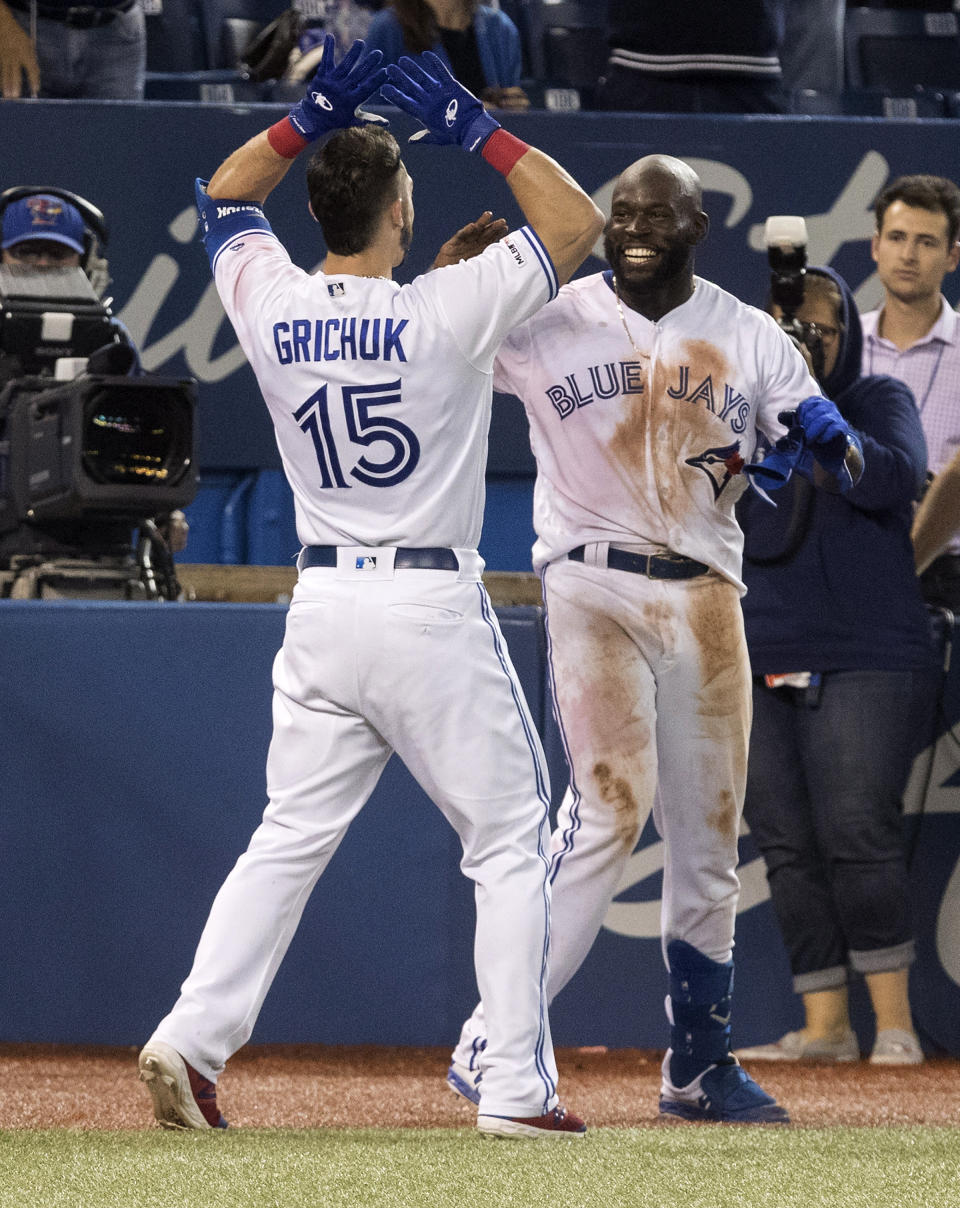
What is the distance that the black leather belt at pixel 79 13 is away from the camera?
20.7ft

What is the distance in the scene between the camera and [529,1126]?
9.06 feet

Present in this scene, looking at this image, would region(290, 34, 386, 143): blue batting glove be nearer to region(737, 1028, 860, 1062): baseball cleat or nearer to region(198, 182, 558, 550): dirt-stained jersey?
region(198, 182, 558, 550): dirt-stained jersey

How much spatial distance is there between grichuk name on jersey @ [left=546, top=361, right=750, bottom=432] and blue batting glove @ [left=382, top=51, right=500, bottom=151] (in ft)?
1.80

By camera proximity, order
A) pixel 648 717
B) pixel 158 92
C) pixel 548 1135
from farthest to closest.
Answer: pixel 158 92, pixel 648 717, pixel 548 1135

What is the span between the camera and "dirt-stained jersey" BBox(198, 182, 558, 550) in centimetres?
286

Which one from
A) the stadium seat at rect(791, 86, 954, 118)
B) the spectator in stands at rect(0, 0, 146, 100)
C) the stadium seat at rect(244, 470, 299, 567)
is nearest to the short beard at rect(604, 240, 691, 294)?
the stadium seat at rect(244, 470, 299, 567)

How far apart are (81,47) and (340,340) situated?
13.4 feet

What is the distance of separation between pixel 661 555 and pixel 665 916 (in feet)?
2.35

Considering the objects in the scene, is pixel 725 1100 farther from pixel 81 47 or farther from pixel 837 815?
pixel 81 47

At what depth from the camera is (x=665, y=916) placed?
3359 mm

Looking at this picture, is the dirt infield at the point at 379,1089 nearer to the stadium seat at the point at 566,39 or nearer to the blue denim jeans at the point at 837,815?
the blue denim jeans at the point at 837,815

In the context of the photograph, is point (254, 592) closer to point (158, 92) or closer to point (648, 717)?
point (648, 717)

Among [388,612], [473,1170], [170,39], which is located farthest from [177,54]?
[473,1170]

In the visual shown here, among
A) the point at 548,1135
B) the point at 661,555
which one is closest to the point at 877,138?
the point at 661,555
